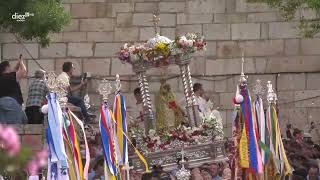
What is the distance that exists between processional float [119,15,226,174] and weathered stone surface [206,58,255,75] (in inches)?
194

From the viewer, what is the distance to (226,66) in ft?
63.6

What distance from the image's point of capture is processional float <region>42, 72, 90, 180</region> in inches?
441

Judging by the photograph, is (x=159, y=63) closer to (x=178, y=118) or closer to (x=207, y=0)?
(x=178, y=118)

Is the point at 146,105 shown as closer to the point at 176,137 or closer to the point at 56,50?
the point at 176,137

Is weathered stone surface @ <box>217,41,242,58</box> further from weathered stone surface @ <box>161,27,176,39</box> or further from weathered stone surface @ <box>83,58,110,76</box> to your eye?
weathered stone surface @ <box>83,58,110,76</box>

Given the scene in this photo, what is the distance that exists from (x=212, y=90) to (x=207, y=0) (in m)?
1.96

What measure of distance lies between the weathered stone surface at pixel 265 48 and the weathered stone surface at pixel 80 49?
3.26m

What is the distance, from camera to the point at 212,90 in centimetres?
1931

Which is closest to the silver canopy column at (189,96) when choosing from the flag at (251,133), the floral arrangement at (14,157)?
the flag at (251,133)

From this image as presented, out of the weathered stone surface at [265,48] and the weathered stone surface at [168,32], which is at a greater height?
the weathered stone surface at [168,32]

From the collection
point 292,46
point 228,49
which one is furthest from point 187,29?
point 292,46

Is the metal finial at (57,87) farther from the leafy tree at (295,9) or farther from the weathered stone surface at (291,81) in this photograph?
the weathered stone surface at (291,81)

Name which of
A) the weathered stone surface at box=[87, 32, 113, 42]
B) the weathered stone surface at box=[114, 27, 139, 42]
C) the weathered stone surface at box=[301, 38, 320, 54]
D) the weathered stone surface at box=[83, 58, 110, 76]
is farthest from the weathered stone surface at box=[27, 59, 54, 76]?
the weathered stone surface at box=[301, 38, 320, 54]

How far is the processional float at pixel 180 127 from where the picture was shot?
521 inches
